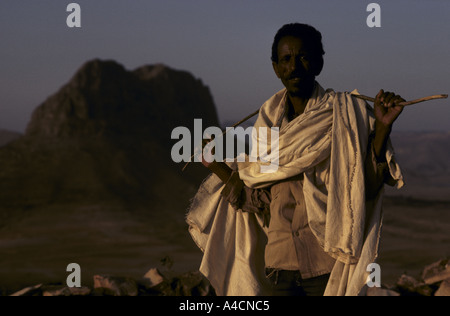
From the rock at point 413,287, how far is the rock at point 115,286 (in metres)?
2.83

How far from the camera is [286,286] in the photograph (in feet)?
9.30

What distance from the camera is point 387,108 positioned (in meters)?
2.64

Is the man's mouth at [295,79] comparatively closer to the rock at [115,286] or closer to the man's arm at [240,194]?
the man's arm at [240,194]

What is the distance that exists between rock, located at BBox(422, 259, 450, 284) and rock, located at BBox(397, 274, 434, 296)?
14 centimetres

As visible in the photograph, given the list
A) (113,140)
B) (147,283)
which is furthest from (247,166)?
(113,140)

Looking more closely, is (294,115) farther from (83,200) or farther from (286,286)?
(83,200)

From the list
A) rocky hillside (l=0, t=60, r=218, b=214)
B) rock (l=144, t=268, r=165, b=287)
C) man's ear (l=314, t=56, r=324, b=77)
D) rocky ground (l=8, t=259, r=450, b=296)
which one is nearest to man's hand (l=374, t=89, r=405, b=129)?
man's ear (l=314, t=56, r=324, b=77)

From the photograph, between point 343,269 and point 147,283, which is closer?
point 343,269

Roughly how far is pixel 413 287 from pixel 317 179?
418cm

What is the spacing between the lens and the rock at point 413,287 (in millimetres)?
6431

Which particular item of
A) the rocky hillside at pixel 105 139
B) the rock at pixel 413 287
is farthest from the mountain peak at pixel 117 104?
the rock at pixel 413 287

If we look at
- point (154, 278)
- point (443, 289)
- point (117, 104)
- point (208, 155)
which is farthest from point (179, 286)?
point (117, 104)

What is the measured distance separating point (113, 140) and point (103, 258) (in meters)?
12.5

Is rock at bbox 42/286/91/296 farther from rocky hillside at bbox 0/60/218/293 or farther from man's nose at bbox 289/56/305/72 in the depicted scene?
man's nose at bbox 289/56/305/72
